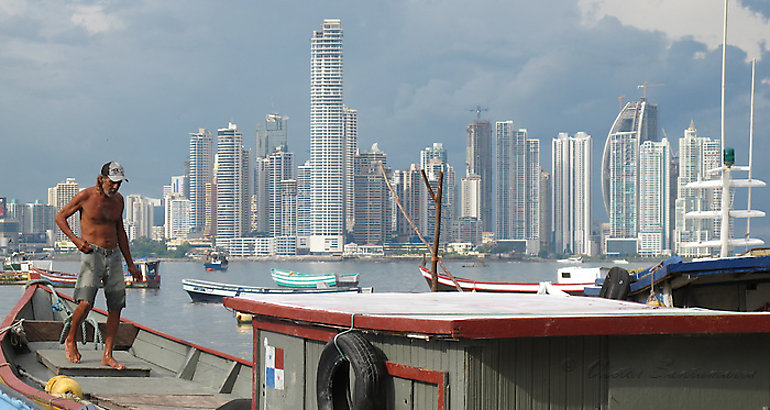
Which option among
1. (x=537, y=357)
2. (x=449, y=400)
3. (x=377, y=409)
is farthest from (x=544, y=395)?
(x=377, y=409)

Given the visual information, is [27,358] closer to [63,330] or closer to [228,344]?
[63,330]

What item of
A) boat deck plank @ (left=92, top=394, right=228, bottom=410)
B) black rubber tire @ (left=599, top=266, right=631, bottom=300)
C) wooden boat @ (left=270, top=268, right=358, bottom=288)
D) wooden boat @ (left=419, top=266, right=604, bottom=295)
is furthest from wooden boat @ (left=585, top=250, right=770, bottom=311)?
wooden boat @ (left=270, top=268, right=358, bottom=288)

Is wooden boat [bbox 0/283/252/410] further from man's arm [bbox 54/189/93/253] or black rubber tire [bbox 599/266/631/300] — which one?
black rubber tire [bbox 599/266/631/300]

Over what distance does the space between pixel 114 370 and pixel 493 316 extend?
548cm

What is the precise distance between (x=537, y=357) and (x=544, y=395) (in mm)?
200

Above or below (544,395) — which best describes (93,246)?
above

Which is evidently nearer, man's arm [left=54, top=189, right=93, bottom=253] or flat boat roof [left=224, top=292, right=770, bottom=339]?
flat boat roof [left=224, top=292, right=770, bottom=339]

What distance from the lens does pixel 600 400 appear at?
437 centimetres

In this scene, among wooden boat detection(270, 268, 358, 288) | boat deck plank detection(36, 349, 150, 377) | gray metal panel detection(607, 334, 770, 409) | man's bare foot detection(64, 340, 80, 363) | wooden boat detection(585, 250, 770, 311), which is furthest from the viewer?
wooden boat detection(270, 268, 358, 288)

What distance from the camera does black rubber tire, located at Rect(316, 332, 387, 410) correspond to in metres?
4.42

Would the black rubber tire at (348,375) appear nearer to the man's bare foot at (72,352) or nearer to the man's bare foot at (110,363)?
the man's bare foot at (110,363)

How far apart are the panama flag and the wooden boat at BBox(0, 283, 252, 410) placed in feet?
5.12

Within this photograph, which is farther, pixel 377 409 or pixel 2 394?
pixel 2 394

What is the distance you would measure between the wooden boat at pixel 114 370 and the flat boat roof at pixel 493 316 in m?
1.98
